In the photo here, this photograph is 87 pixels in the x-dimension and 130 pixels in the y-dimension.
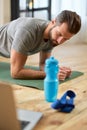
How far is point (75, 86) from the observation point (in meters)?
2.18

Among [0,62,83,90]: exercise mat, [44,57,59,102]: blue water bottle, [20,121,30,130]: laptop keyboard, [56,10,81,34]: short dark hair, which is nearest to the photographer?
[20,121,30,130]: laptop keyboard

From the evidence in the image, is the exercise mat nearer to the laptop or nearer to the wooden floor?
the wooden floor

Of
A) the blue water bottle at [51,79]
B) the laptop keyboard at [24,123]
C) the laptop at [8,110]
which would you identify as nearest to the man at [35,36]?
the blue water bottle at [51,79]

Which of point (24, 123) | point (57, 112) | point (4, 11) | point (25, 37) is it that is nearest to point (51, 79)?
point (57, 112)

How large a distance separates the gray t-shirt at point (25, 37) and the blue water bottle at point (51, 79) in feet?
1.75

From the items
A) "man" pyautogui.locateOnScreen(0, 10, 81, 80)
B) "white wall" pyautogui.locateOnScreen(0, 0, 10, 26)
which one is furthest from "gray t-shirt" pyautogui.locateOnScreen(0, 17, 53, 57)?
"white wall" pyautogui.locateOnScreen(0, 0, 10, 26)

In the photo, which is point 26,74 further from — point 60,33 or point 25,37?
point 60,33

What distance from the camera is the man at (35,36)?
78.7 inches

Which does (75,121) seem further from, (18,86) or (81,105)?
(18,86)

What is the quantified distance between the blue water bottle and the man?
0.39 meters

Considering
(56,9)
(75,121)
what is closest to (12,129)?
(75,121)

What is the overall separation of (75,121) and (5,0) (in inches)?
127

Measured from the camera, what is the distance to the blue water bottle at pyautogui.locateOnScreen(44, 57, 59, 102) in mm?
1624

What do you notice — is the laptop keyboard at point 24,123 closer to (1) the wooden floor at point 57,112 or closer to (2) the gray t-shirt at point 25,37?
(1) the wooden floor at point 57,112
